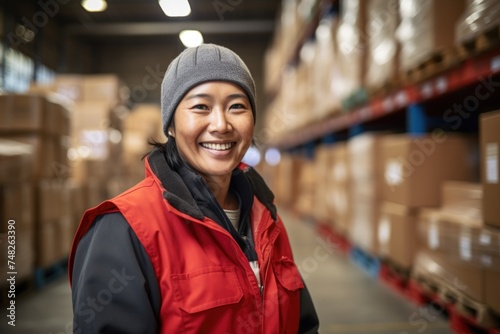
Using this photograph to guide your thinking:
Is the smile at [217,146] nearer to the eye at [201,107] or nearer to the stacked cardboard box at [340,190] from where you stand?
the eye at [201,107]

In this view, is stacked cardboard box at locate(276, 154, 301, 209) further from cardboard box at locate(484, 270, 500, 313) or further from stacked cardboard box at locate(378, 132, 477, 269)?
cardboard box at locate(484, 270, 500, 313)

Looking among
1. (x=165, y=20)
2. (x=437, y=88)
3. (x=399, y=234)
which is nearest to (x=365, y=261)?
(x=399, y=234)

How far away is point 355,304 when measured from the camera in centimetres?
324

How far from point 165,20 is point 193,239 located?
13101 mm

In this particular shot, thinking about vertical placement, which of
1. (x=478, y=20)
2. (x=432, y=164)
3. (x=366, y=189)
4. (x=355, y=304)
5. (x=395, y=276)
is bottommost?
(x=355, y=304)

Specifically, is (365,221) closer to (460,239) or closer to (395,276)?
(395,276)

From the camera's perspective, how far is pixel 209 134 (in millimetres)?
1352

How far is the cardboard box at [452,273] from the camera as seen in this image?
229 cm

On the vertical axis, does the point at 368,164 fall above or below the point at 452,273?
above

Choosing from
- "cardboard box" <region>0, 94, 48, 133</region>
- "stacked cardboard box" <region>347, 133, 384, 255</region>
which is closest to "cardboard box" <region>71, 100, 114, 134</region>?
"cardboard box" <region>0, 94, 48, 133</region>

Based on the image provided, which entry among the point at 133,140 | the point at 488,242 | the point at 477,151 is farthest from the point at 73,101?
the point at 488,242

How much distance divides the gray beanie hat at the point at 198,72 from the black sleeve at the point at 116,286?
17.6 inches

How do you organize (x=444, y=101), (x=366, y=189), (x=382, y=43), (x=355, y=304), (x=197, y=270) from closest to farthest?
(x=197, y=270) < (x=355, y=304) < (x=444, y=101) < (x=382, y=43) < (x=366, y=189)

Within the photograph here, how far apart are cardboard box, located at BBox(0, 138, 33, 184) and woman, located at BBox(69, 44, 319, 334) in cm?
239
